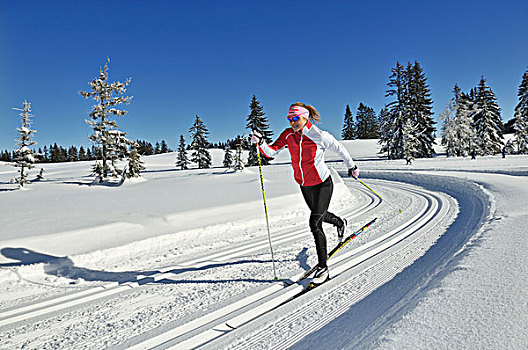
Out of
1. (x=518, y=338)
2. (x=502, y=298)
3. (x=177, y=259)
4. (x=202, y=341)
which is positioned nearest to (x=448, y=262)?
(x=502, y=298)

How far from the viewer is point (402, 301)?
263 centimetres

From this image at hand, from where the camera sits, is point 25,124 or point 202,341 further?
point 25,124

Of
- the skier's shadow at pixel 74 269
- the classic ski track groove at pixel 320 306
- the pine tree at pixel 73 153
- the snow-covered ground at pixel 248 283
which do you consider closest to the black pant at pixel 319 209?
the snow-covered ground at pixel 248 283

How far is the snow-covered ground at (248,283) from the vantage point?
227 cm

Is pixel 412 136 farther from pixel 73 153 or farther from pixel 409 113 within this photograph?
pixel 73 153

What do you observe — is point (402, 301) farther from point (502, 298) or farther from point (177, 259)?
point (177, 259)

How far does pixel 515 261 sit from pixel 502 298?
3.46ft

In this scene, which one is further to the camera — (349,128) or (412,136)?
(349,128)

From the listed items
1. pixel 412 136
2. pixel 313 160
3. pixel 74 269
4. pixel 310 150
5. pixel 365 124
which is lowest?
pixel 74 269

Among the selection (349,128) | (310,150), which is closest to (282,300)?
(310,150)

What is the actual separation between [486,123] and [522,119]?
4349mm

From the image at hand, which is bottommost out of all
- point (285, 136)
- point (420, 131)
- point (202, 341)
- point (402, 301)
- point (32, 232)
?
point (202, 341)

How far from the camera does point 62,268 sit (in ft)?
15.1

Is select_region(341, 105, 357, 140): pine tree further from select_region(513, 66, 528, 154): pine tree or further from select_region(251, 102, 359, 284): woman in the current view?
select_region(251, 102, 359, 284): woman
